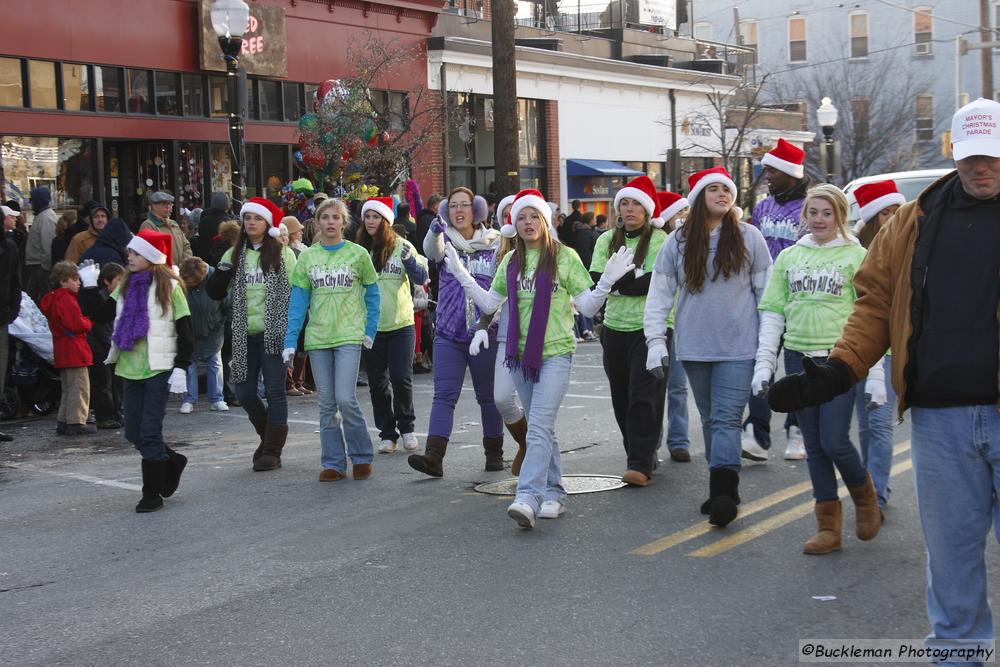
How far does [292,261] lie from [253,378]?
2.94 ft

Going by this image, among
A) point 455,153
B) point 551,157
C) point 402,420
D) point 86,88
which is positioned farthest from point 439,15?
point 402,420

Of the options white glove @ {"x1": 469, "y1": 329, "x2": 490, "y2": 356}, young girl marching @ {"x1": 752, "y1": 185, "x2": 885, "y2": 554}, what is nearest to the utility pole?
white glove @ {"x1": 469, "y1": 329, "x2": 490, "y2": 356}

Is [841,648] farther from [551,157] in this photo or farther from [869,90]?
[869,90]

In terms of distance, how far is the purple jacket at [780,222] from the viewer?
9344 mm

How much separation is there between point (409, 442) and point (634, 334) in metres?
2.45

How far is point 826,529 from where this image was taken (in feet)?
22.1

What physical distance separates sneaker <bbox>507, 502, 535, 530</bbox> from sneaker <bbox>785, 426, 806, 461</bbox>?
2.73 metres

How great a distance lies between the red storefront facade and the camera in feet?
61.3

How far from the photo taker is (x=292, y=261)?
9.75m

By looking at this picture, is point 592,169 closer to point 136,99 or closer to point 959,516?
point 136,99


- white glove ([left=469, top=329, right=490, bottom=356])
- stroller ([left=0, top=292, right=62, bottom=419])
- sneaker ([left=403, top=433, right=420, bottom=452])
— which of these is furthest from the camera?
stroller ([left=0, top=292, right=62, bottom=419])

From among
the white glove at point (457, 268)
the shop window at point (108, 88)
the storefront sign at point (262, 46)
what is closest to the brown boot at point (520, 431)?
the white glove at point (457, 268)

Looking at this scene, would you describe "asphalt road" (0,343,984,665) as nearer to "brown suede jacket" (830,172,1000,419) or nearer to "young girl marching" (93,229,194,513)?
"young girl marching" (93,229,194,513)

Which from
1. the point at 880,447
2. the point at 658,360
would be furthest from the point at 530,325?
the point at 880,447
